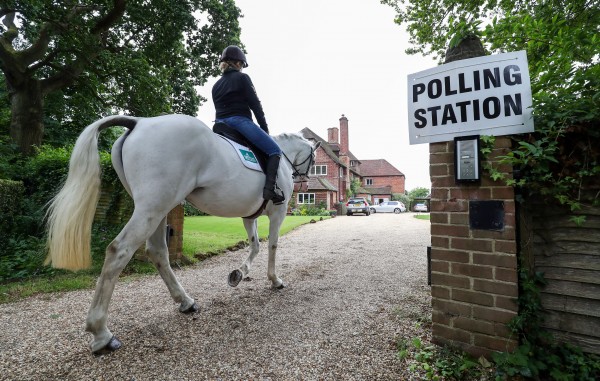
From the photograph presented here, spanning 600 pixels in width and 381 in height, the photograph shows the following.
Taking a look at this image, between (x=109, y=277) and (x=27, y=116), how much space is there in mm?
10024

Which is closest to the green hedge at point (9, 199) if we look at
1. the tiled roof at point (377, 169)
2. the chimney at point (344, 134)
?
the chimney at point (344, 134)

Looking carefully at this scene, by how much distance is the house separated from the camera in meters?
32.4

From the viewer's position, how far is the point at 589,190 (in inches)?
73.7

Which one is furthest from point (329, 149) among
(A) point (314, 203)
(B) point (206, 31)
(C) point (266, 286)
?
(C) point (266, 286)

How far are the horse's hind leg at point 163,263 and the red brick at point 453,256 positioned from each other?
255cm

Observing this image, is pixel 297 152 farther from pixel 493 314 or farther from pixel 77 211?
pixel 493 314

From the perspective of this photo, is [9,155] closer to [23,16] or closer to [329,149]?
[23,16]

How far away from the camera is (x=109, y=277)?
2.22m

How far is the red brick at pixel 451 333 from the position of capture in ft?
6.93

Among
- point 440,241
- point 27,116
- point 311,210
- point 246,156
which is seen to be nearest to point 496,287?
point 440,241

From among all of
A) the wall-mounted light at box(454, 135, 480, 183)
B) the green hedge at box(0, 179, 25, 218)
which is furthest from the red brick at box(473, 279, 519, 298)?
the green hedge at box(0, 179, 25, 218)

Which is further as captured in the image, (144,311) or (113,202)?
(113,202)

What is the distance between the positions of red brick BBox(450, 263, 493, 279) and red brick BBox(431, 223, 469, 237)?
23cm

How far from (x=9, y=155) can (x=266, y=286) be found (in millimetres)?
7924
